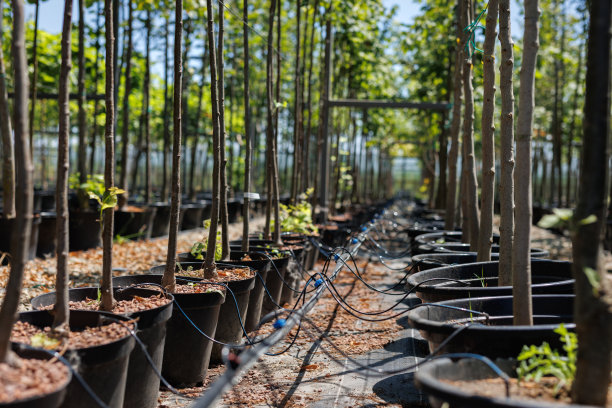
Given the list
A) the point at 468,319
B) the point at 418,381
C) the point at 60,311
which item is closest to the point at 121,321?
the point at 60,311

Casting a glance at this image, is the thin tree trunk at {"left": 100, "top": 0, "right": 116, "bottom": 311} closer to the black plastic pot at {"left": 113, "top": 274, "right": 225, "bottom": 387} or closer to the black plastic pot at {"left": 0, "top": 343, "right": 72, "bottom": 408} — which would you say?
the black plastic pot at {"left": 113, "top": 274, "right": 225, "bottom": 387}

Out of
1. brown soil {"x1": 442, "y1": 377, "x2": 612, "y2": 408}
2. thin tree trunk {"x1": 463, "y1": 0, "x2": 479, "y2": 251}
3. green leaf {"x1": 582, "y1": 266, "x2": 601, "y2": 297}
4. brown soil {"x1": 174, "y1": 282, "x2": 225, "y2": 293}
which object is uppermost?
thin tree trunk {"x1": 463, "y1": 0, "x2": 479, "y2": 251}

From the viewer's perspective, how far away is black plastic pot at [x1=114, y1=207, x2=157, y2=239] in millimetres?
9438

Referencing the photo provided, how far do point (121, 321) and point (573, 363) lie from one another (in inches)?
82.5

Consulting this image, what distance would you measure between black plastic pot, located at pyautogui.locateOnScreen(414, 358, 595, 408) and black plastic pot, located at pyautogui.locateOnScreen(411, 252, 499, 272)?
2.27 metres

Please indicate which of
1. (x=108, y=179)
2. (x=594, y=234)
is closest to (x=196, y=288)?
(x=108, y=179)

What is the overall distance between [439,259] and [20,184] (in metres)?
3.64

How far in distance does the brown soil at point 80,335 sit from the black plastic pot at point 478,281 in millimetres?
1885

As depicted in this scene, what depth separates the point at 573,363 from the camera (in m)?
2.20

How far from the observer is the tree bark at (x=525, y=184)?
107 inches

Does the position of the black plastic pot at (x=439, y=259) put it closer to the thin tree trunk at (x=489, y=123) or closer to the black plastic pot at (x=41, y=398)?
the thin tree trunk at (x=489, y=123)

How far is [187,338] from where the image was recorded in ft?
11.7

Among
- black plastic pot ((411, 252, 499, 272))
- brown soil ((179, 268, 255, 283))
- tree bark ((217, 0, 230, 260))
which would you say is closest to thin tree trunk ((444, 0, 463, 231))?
black plastic pot ((411, 252, 499, 272))

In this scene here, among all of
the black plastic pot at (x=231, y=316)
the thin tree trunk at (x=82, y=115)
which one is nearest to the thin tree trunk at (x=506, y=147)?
the black plastic pot at (x=231, y=316)
